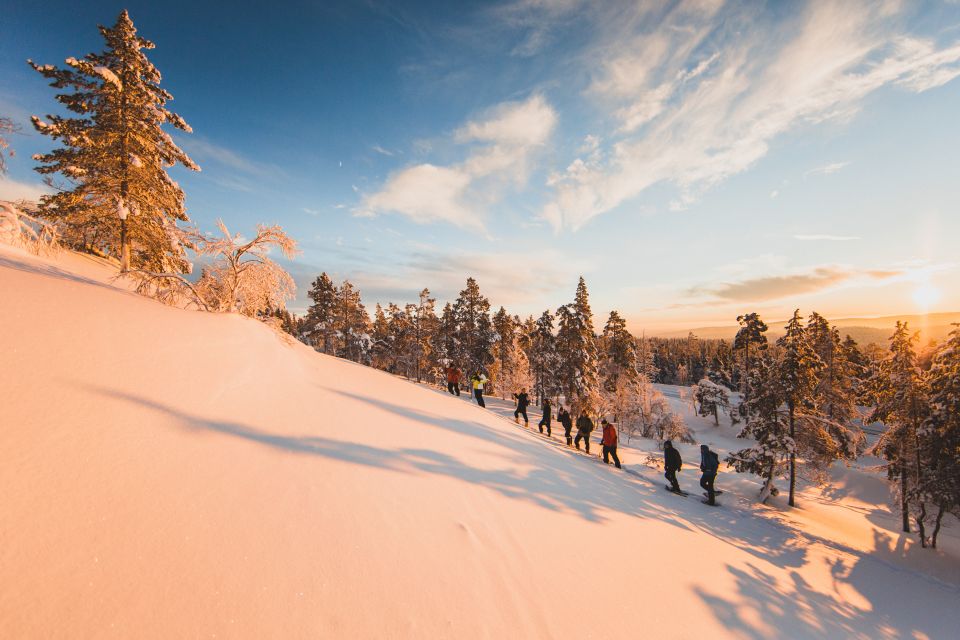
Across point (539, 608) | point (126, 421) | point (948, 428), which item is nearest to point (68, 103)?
point (126, 421)

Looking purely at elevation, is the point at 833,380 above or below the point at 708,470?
above

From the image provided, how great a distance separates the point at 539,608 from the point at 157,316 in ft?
23.7

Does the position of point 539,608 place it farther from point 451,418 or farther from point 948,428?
point 948,428

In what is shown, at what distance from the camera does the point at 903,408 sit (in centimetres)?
1639

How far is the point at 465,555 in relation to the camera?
3518 millimetres

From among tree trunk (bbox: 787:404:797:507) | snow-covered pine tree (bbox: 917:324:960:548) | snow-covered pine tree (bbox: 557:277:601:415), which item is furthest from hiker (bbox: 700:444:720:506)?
snow-covered pine tree (bbox: 557:277:601:415)

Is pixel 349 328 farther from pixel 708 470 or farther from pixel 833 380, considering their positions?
pixel 833 380

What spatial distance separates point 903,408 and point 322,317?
4757 cm

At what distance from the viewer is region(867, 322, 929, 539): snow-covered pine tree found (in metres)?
15.8

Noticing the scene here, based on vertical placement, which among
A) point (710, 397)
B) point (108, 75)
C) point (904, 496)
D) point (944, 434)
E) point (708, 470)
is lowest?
point (904, 496)

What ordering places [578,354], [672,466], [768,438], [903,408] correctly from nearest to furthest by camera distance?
1. [672,466]
2. [903,408]
3. [768,438]
4. [578,354]

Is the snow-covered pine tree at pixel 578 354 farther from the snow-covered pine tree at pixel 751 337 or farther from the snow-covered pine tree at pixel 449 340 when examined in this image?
the snow-covered pine tree at pixel 751 337

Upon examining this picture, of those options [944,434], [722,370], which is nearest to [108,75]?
[944,434]

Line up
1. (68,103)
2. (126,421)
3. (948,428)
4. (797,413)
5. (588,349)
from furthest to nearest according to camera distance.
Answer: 1. (588,349)
2. (797,413)
3. (68,103)
4. (948,428)
5. (126,421)
